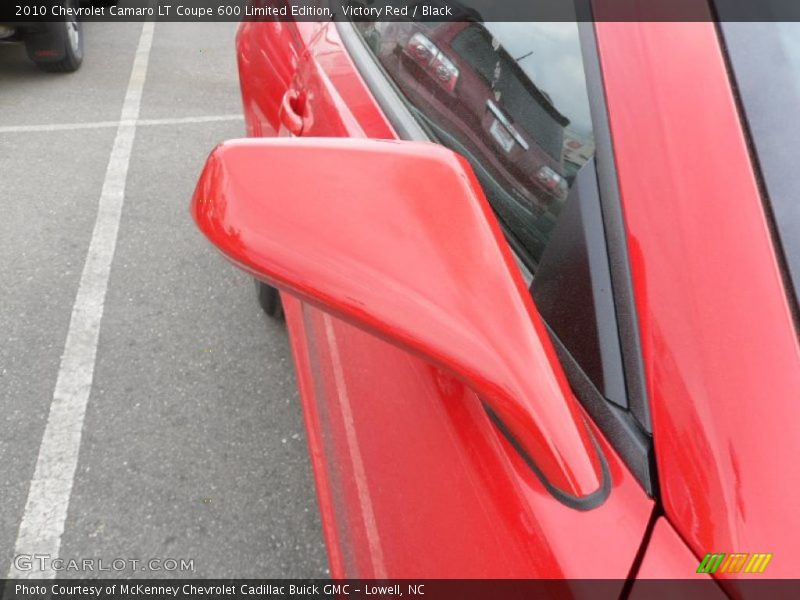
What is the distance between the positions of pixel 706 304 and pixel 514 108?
0.52 meters

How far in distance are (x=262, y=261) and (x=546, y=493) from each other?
398 mm

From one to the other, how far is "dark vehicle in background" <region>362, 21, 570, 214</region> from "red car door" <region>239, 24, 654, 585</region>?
119mm

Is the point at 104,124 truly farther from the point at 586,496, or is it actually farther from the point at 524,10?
the point at 586,496

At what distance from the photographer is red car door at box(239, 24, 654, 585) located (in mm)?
681

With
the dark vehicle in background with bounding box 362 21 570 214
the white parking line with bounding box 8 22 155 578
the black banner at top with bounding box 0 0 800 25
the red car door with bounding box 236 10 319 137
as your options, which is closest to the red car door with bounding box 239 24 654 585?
the dark vehicle in background with bounding box 362 21 570 214

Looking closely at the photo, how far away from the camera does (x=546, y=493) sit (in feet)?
2.31

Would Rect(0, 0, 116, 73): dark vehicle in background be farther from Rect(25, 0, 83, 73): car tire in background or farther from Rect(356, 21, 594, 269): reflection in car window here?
Rect(356, 21, 594, 269): reflection in car window

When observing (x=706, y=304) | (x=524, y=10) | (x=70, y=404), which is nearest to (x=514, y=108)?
(x=524, y=10)

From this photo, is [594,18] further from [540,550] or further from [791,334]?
[540,550]

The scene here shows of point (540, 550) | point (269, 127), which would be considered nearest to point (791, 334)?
point (540, 550)

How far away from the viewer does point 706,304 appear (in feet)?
2.26

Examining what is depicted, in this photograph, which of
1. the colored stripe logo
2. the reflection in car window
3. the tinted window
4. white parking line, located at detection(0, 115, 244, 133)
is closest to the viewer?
the colored stripe logo

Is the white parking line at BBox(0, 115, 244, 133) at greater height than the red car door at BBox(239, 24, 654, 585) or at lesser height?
lesser

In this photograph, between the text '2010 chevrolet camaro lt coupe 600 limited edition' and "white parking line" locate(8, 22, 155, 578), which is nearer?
the text '2010 chevrolet camaro lt coupe 600 limited edition'
